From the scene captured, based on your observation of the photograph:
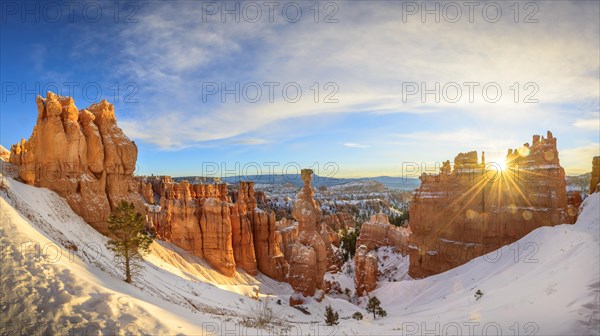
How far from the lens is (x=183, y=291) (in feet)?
82.6

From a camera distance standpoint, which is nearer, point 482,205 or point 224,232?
point 482,205

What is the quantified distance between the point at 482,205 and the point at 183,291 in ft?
127

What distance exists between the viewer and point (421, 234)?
4900 centimetres

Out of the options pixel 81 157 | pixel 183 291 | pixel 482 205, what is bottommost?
pixel 183 291

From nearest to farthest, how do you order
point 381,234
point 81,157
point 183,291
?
point 183,291, point 81,157, point 381,234

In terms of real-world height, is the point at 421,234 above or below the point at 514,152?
below

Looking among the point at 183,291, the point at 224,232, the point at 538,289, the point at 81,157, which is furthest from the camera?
the point at 224,232

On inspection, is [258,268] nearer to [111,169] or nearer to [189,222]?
[189,222]

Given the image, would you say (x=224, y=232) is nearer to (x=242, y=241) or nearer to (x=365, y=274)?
(x=242, y=241)

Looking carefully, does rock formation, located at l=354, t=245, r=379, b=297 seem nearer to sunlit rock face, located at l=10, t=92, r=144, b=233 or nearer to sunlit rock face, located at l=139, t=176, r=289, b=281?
sunlit rock face, located at l=139, t=176, r=289, b=281

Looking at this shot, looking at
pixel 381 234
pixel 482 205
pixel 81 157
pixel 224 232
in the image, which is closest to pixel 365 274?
pixel 482 205

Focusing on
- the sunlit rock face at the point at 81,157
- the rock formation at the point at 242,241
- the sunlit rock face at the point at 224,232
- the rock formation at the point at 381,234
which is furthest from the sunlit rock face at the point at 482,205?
the sunlit rock face at the point at 81,157

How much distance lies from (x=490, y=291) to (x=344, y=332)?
11.0m

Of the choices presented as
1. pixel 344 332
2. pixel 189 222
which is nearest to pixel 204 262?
pixel 189 222
